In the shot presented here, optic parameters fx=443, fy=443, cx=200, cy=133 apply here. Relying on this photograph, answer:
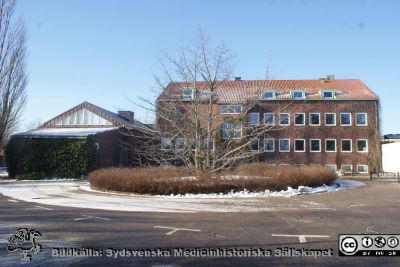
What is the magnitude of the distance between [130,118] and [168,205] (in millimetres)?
38517

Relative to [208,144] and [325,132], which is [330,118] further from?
[208,144]

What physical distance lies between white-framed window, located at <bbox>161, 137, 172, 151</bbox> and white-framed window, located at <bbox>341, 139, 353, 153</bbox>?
3095cm

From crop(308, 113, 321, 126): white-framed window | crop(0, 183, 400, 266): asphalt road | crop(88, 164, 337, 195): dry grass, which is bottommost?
crop(0, 183, 400, 266): asphalt road

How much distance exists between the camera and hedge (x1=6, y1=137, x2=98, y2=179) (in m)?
35.3

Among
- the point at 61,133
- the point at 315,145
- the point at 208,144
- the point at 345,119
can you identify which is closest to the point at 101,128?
the point at 61,133

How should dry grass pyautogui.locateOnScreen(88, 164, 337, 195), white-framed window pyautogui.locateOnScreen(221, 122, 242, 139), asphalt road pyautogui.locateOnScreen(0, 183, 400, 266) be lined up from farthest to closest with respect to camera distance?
white-framed window pyautogui.locateOnScreen(221, 122, 242, 139)
dry grass pyautogui.locateOnScreen(88, 164, 337, 195)
asphalt road pyautogui.locateOnScreen(0, 183, 400, 266)

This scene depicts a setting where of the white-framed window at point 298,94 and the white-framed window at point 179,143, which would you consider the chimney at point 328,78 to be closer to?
the white-framed window at point 298,94

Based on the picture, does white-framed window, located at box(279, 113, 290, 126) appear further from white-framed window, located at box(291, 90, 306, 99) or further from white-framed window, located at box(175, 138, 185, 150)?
white-framed window, located at box(175, 138, 185, 150)

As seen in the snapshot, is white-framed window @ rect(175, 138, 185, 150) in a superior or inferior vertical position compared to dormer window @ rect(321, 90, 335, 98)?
inferior

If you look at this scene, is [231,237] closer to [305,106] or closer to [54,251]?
[54,251]

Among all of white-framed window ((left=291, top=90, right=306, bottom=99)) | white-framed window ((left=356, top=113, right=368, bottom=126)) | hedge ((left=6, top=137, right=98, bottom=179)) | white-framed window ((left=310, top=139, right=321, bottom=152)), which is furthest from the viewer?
white-framed window ((left=291, top=90, right=306, bottom=99))

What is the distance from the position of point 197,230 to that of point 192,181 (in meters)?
10.3

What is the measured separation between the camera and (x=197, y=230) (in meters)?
10.3

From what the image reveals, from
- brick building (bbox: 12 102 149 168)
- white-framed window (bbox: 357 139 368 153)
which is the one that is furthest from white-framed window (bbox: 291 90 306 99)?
brick building (bbox: 12 102 149 168)
